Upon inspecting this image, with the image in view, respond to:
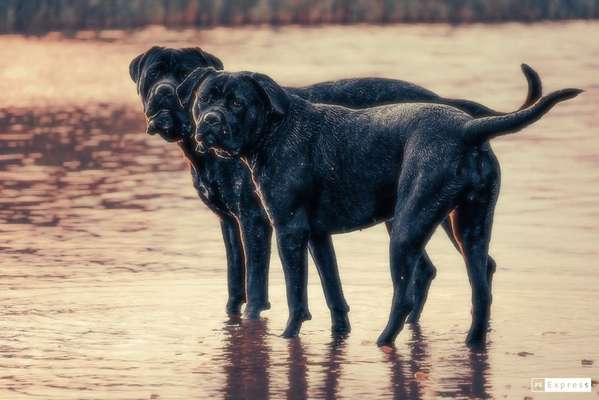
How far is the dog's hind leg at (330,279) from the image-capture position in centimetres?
1255

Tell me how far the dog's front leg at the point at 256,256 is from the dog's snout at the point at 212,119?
119cm

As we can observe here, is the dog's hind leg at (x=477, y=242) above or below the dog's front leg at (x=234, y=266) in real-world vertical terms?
above

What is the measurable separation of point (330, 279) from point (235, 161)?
993 mm

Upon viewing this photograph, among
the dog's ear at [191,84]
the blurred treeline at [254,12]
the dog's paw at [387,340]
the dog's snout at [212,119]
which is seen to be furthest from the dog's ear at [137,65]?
the blurred treeline at [254,12]

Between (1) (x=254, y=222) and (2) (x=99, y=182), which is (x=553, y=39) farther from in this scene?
(1) (x=254, y=222)

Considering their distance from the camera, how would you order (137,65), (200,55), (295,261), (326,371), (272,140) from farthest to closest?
(137,65) → (200,55) → (295,261) → (272,140) → (326,371)

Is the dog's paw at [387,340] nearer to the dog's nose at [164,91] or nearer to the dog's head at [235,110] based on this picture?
the dog's head at [235,110]

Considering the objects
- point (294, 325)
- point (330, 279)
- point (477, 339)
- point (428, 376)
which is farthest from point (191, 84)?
point (428, 376)

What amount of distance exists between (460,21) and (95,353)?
27.2 meters

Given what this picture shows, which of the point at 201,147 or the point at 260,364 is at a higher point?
the point at 201,147

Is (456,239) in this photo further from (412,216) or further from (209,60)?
(209,60)

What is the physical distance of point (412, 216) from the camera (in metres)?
11.7

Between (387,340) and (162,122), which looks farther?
(162,122)

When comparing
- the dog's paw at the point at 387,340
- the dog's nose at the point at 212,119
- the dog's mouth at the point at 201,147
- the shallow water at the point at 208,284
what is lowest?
the shallow water at the point at 208,284
